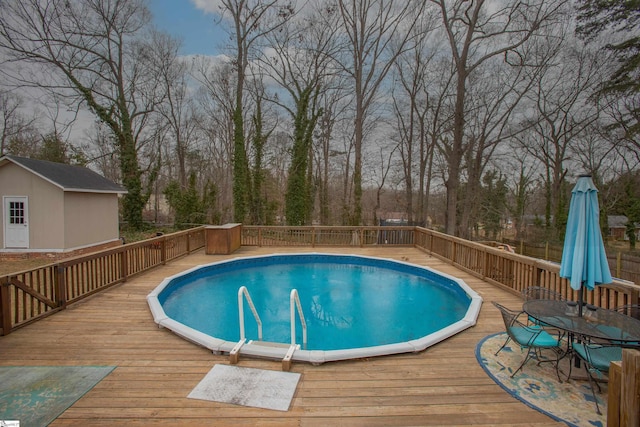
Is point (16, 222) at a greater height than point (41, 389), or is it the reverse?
point (16, 222)

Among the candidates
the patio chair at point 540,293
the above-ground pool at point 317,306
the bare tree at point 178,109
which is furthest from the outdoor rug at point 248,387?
the bare tree at point 178,109

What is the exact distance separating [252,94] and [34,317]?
56.5 ft

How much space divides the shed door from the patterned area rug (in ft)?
44.6

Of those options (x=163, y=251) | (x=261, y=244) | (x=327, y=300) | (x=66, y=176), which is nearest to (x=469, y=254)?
(x=327, y=300)

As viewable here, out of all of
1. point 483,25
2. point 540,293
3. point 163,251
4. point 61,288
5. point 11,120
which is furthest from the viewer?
point 11,120

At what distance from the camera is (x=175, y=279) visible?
690cm

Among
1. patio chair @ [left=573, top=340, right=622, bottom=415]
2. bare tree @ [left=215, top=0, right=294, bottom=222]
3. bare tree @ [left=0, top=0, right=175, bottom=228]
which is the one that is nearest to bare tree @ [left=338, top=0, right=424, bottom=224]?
bare tree @ [left=215, top=0, right=294, bottom=222]

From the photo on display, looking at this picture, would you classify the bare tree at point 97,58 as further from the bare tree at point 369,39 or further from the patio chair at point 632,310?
the patio chair at point 632,310

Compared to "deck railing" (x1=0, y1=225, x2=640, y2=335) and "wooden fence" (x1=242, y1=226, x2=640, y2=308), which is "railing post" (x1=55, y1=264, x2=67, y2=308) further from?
"wooden fence" (x1=242, y1=226, x2=640, y2=308)

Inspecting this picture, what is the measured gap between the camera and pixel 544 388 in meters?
2.90

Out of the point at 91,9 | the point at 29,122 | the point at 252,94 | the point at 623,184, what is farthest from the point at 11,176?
the point at 623,184

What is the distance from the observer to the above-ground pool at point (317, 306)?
3.84 metres

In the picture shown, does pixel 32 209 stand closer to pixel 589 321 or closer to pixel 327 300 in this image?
pixel 327 300

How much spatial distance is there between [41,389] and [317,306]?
187 inches
